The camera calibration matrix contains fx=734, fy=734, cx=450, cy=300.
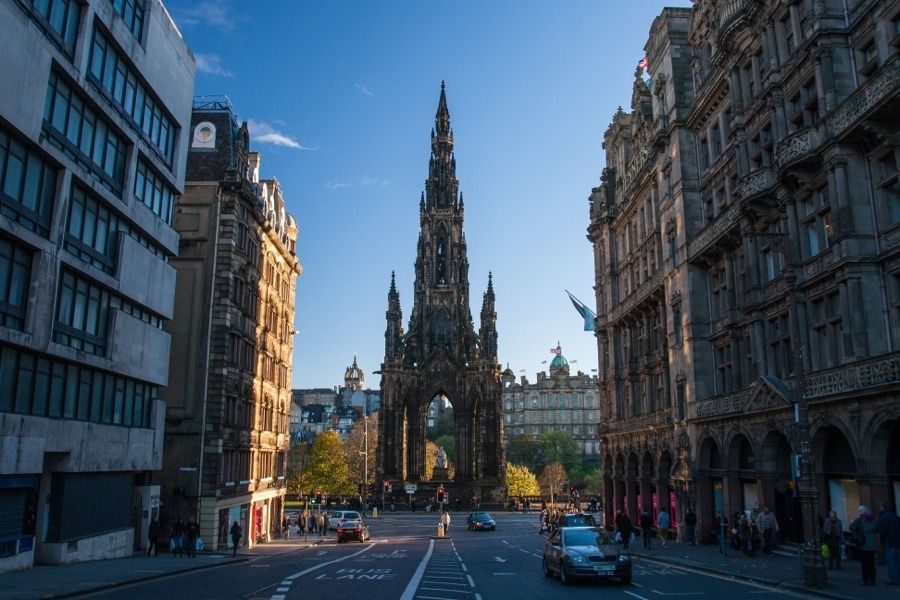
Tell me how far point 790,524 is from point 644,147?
2491 centimetres

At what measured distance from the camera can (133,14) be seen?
103 feet

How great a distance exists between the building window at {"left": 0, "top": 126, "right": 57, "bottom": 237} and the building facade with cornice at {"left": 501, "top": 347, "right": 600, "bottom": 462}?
14154cm

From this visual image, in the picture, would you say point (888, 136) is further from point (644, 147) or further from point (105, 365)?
point (105, 365)

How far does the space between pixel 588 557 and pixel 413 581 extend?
17.3 ft

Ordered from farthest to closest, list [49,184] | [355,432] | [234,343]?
[355,432] → [234,343] → [49,184]

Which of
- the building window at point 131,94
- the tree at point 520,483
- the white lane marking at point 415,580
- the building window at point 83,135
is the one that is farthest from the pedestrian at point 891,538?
the tree at point 520,483

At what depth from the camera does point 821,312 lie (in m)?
25.5

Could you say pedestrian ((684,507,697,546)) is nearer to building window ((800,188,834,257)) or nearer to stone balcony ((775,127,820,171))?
building window ((800,188,834,257))

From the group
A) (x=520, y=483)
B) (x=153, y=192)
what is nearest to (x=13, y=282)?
(x=153, y=192)

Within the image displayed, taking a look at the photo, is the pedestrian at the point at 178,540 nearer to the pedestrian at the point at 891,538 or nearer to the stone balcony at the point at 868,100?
the pedestrian at the point at 891,538

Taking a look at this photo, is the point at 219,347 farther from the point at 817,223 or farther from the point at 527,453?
the point at 527,453

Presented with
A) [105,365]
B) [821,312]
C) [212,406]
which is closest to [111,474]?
[105,365]

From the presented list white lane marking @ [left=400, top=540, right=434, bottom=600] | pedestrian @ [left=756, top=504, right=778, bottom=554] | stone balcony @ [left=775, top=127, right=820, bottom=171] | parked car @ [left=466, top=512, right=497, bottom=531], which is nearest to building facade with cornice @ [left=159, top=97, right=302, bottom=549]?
white lane marking @ [left=400, top=540, right=434, bottom=600]

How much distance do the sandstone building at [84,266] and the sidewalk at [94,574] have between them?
3.43 feet
